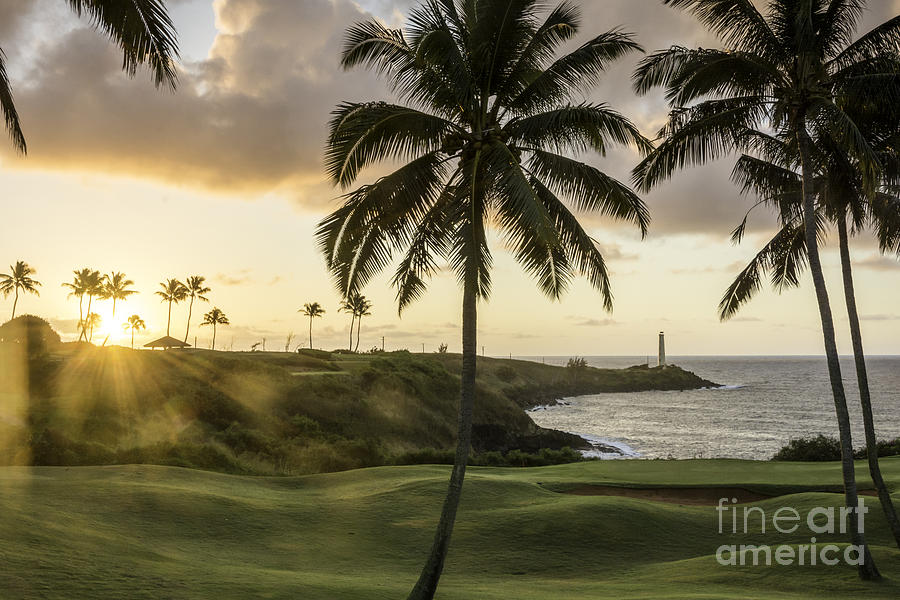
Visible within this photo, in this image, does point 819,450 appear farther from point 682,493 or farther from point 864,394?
point 864,394

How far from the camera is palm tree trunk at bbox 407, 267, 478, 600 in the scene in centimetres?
1119

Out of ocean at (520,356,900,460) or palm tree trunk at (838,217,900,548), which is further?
ocean at (520,356,900,460)

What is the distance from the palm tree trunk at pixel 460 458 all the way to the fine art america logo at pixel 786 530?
732 cm

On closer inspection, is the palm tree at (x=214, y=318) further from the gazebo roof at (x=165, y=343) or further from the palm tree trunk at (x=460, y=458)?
the palm tree trunk at (x=460, y=458)

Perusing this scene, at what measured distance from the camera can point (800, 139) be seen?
47.7 ft

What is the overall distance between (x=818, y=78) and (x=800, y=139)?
1.34 metres

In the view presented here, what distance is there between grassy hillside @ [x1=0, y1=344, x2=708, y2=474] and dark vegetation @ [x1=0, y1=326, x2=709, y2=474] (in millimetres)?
95

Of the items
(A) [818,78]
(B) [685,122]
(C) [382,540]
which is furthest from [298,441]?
(A) [818,78]

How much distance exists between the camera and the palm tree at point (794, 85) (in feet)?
44.5

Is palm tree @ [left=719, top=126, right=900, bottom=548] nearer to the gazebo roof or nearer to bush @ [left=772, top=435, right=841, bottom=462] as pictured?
bush @ [left=772, top=435, right=841, bottom=462]

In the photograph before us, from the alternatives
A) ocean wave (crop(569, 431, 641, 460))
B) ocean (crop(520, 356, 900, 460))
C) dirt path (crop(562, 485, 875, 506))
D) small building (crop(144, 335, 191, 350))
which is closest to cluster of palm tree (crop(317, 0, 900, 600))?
dirt path (crop(562, 485, 875, 506))

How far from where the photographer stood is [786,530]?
1745 cm

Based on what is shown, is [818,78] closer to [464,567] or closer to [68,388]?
[464,567]

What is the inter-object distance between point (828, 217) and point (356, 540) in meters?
15.5
